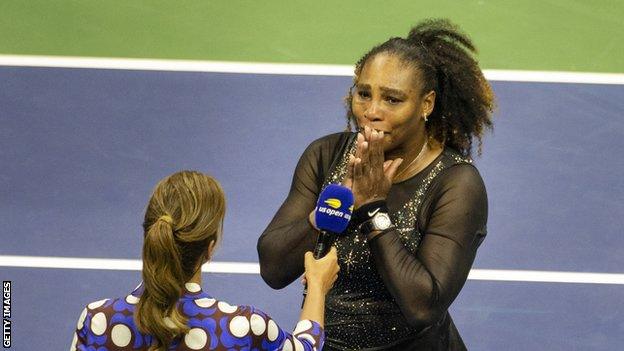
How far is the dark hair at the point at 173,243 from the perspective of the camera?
3633mm

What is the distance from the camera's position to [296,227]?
422 centimetres

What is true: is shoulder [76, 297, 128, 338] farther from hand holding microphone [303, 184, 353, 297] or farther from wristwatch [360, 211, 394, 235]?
wristwatch [360, 211, 394, 235]

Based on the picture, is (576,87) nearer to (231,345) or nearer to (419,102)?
(419,102)

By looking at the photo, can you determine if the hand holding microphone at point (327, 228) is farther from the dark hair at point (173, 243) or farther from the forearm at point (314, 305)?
the dark hair at point (173, 243)

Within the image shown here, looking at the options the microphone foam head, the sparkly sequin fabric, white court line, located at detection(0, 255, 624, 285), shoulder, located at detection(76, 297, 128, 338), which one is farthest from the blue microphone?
white court line, located at detection(0, 255, 624, 285)

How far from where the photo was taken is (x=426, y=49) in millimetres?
4500

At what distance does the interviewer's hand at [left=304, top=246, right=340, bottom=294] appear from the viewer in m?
3.90

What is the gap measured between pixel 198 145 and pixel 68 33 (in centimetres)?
126

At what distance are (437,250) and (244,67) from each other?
388 centimetres

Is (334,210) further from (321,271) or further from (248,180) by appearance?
(248,180)

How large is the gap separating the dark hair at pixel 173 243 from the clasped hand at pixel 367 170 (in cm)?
53

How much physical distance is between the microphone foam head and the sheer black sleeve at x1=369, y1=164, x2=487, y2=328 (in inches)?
8.8

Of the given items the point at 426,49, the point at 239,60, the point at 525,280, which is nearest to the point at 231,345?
the point at 426,49

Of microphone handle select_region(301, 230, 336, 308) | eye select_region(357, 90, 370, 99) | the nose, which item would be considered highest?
eye select_region(357, 90, 370, 99)
